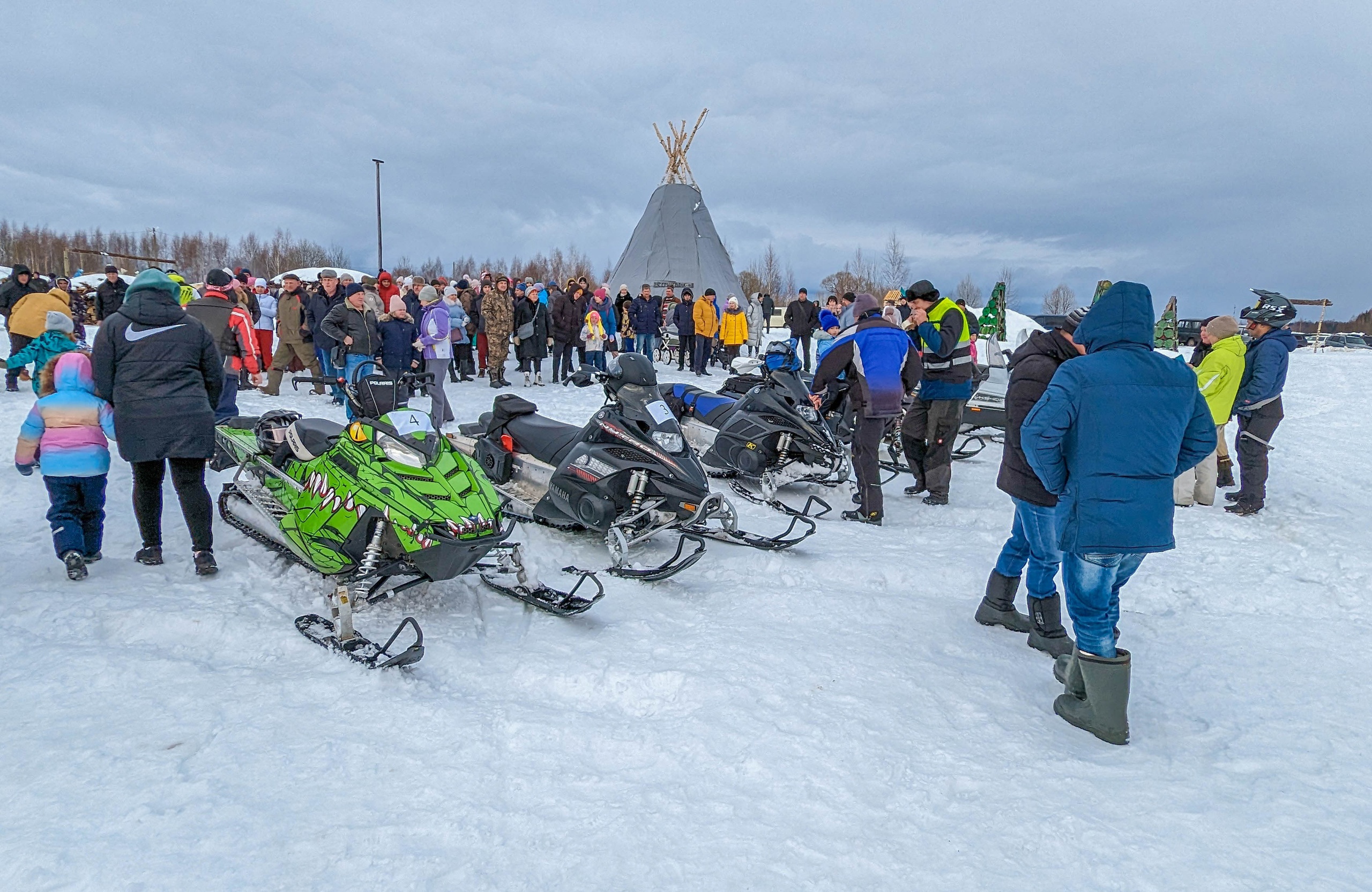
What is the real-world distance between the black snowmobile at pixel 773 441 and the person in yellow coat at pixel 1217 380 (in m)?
2.89

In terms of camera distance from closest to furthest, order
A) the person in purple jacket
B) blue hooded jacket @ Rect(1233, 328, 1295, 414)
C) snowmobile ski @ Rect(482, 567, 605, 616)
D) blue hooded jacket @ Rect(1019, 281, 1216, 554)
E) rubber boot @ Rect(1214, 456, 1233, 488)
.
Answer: blue hooded jacket @ Rect(1019, 281, 1216, 554) < snowmobile ski @ Rect(482, 567, 605, 616) < blue hooded jacket @ Rect(1233, 328, 1295, 414) < rubber boot @ Rect(1214, 456, 1233, 488) < the person in purple jacket

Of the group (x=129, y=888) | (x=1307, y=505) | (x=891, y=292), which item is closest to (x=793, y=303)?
(x=891, y=292)

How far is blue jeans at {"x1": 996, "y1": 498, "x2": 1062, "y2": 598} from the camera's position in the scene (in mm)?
3590

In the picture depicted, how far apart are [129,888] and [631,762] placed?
4.73 ft

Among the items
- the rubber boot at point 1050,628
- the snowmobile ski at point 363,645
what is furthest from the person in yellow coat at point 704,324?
the snowmobile ski at point 363,645

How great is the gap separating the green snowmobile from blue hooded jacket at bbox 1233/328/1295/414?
19.5 ft

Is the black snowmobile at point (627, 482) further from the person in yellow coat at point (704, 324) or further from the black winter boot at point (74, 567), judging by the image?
the person in yellow coat at point (704, 324)

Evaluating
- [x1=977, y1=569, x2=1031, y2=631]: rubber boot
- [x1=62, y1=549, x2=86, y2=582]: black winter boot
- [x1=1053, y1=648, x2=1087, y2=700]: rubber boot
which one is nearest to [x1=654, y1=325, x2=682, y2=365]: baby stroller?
[x1=977, y1=569, x2=1031, y2=631]: rubber boot

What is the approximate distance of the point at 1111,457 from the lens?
9.43 feet

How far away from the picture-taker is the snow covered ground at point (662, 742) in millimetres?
2203

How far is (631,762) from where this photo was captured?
2711 millimetres

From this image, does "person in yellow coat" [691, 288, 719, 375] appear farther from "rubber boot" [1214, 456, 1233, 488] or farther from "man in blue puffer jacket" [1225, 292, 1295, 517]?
"man in blue puffer jacket" [1225, 292, 1295, 517]

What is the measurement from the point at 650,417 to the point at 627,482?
0.49 meters

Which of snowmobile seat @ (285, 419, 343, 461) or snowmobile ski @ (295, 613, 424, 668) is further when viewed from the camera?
snowmobile seat @ (285, 419, 343, 461)
